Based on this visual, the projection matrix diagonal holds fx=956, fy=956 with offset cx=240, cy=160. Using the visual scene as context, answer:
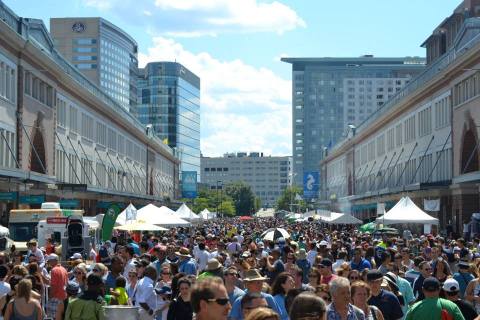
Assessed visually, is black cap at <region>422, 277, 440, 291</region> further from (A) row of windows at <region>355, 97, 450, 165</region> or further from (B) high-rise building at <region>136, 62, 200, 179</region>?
(B) high-rise building at <region>136, 62, 200, 179</region>

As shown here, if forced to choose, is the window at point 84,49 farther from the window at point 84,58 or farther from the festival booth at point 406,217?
the festival booth at point 406,217

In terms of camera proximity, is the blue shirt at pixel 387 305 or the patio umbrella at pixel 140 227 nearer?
the blue shirt at pixel 387 305

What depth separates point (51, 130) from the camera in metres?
58.9

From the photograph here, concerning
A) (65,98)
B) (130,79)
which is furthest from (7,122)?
(130,79)

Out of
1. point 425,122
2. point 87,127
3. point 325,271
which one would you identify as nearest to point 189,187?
point 87,127

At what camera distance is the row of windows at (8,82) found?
48.3m

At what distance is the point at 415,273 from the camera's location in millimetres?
15500

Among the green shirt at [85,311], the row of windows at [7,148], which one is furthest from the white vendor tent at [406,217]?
the green shirt at [85,311]

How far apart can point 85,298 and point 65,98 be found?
55.0m

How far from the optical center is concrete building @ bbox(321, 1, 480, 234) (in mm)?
56312

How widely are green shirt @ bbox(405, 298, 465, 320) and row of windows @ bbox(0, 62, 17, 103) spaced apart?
1610 inches

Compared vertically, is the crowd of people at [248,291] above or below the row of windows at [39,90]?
below

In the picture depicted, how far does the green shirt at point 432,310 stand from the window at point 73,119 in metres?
58.7

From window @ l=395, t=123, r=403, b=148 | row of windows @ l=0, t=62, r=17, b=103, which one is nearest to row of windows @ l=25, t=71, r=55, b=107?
row of windows @ l=0, t=62, r=17, b=103
